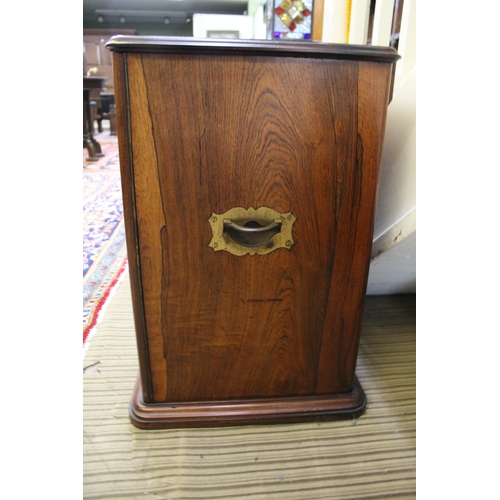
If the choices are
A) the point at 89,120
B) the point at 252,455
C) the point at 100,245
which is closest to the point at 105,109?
the point at 89,120

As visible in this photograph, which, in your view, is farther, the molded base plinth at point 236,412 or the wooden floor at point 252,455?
the molded base plinth at point 236,412

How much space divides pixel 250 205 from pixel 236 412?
1.47 feet

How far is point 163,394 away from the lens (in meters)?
0.86

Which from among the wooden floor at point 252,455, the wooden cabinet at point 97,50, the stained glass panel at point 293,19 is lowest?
the wooden floor at point 252,455

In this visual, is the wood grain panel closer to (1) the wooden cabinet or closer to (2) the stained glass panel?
(2) the stained glass panel

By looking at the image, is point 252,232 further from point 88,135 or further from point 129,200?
A: point 88,135

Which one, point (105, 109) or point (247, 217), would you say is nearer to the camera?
→ point (247, 217)

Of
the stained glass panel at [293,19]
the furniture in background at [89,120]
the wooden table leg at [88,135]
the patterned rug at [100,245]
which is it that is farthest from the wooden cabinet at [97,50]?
the stained glass panel at [293,19]

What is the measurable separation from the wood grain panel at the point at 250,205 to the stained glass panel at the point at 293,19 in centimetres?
161

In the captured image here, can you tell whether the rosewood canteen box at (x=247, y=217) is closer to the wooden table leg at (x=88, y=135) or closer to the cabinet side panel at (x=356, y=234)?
the cabinet side panel at (x=356, y=234)

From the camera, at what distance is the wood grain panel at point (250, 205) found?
644 mm

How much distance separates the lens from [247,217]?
28.3 inches
